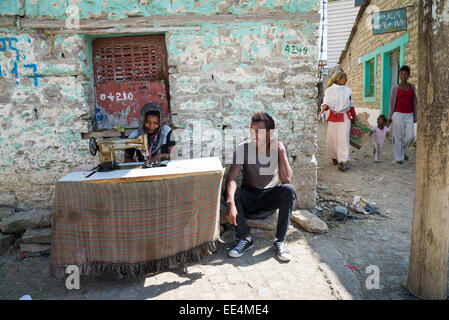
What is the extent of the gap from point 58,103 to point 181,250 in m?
2.42

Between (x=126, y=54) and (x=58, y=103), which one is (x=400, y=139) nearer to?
(x=126, y=54)

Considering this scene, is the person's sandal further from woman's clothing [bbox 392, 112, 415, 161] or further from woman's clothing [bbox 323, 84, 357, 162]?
woman's clothing [bbox 392, 112, 415, 161]

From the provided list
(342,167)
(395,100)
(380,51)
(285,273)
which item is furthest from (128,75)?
(380,51)

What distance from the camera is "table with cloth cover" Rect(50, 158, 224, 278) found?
8.54 ft

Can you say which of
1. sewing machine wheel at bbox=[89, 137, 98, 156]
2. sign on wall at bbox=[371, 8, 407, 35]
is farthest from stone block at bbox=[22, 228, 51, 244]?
sign on wall at bbox=[371, 8, 407, 35]

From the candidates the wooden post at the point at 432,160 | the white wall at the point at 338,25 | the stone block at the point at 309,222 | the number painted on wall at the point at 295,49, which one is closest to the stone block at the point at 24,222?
the stone block at the point at 309,222

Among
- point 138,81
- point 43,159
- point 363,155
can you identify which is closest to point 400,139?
point 363,155

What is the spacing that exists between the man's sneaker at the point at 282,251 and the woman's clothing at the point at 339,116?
3467 millimetres

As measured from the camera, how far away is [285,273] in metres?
2.86

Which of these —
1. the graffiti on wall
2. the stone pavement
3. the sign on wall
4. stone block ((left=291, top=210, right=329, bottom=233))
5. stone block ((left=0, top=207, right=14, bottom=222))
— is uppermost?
the sign on wall

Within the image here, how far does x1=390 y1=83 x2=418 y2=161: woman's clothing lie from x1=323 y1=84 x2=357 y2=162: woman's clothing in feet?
3.05

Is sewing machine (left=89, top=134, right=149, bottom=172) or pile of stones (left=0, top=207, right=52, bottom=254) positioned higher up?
sewing machine (left=89, top=134, right=149, bottom=172)

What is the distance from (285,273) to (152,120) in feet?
6.65

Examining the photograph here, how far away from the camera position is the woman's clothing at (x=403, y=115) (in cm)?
611
